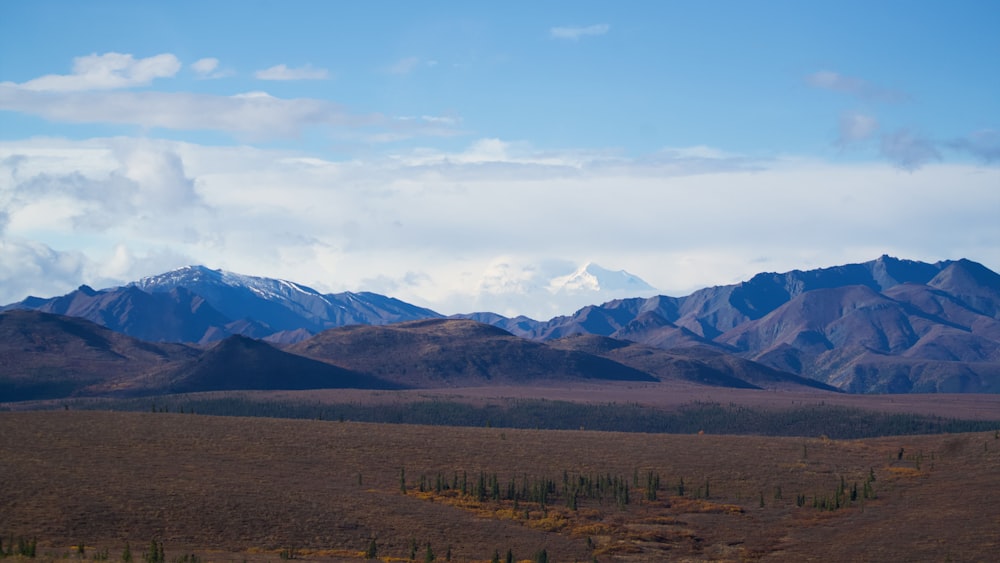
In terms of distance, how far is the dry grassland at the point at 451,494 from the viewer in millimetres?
58750

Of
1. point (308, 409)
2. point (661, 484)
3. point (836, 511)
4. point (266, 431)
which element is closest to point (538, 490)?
point (661, 484)

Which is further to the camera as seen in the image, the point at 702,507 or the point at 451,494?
the point at 451,494

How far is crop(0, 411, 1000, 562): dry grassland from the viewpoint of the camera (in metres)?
58.8

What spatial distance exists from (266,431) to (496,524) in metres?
33.2

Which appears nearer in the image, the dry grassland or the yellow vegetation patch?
the dry grassland

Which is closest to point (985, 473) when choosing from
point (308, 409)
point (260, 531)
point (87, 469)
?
point (260, 531)

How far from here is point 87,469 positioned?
228 ft

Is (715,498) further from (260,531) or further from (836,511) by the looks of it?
(260,531)

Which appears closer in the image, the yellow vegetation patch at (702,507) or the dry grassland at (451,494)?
the dry grassland at (451,494)

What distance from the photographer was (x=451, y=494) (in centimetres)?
7438

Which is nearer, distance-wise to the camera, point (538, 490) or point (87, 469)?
point (87, 469)

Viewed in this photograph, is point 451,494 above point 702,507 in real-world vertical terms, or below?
above

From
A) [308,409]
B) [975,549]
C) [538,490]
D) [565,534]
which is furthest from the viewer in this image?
[308,409]

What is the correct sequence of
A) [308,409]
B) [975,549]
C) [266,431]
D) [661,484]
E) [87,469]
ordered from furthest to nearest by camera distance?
[308,409], [266,431], [661,484], [87,469], [975,549]
